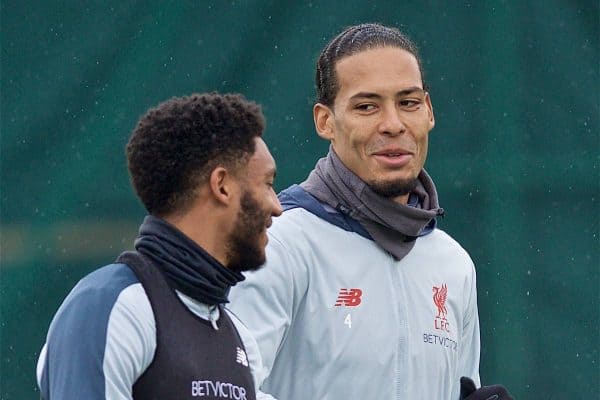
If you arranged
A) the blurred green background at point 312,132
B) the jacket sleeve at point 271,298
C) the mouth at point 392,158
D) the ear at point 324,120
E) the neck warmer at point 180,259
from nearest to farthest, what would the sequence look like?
the neck warmer at point 180,259 < the jacket sleeve at point 271,298 < the mouth at point 392,158 < the ear at point 324,120 < the blurred green background at point 312,132

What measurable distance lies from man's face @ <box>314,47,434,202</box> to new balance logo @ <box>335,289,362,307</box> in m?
0.28

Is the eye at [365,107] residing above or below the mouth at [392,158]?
above

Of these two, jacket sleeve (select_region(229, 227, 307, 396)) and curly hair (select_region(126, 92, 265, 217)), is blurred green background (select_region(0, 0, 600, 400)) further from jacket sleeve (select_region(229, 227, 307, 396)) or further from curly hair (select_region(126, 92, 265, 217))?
curly hair (select_region(126, 92, 265, 217))

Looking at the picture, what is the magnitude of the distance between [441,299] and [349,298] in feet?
0.98

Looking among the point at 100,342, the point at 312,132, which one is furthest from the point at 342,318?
the point at 312,132

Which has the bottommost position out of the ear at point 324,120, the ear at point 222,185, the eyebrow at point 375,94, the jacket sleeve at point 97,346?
the jacket sleeve at point 97,346

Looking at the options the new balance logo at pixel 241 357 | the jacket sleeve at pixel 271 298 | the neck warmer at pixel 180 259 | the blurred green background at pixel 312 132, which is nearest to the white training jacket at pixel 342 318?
the jacket sleeve at pixel 271 298

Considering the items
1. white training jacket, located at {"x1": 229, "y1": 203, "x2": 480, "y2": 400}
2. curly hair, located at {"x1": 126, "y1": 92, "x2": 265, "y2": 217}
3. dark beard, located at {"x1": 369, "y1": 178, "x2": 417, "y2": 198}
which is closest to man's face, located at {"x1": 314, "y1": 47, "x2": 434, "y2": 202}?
dark beard, located at {"x1": 369, "y1": 178, "x2": 417, "y2": 198}

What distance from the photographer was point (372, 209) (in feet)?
11.3

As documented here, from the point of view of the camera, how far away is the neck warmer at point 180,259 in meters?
2.54

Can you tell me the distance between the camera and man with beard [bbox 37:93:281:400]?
2.34m

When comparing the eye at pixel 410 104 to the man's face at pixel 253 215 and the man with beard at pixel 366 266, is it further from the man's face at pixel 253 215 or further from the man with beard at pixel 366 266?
the man's face at pixel 253 215

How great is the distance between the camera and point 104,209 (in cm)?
453

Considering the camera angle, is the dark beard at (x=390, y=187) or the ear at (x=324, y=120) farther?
the ear at (x=324, y=120)
